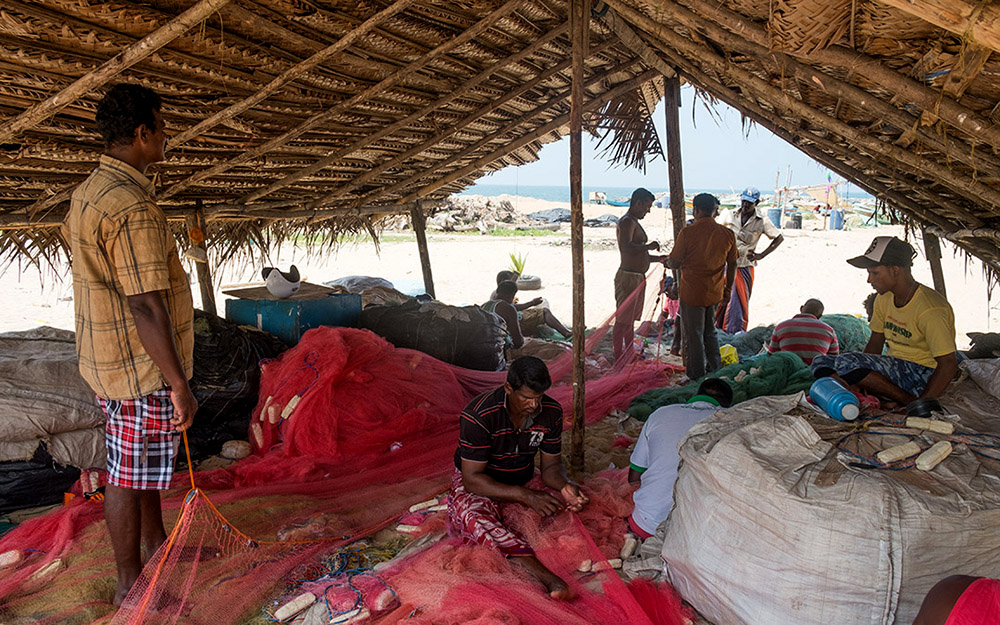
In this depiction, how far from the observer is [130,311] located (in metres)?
2.40

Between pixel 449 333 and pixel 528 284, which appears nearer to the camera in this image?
pixel 449 333

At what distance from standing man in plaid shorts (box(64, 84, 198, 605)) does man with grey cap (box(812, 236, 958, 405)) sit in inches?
139

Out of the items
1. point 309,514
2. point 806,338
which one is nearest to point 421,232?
point 806,338

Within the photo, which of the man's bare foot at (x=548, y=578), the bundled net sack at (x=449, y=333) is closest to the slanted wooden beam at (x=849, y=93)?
the man's bare foot at (x=548, y=578)

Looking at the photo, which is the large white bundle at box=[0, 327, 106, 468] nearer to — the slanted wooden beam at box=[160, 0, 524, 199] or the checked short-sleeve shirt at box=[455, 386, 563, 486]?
the slanted wooden beam at box=[160, 0, 524, 199]

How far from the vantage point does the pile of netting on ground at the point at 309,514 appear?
95.9 inches

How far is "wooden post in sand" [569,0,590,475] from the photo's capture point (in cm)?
375

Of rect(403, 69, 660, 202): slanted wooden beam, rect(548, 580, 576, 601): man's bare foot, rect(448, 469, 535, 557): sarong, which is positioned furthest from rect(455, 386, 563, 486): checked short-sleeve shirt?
rect(403, 69, 660, 202): slanted wooden beam

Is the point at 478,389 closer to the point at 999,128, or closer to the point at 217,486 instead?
the point at 217,486

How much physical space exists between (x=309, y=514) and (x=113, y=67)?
2.33 meters

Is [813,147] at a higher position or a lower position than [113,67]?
lower

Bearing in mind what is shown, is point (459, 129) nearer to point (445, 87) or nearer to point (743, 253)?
point (445, 87)

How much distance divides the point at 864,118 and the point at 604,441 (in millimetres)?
2525

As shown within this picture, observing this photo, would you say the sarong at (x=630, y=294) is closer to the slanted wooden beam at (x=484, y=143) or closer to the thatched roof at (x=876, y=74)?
the slanted wooden beam at (x=484, y=143)
